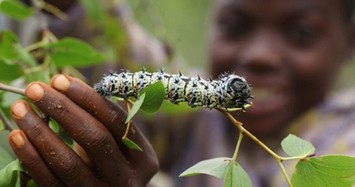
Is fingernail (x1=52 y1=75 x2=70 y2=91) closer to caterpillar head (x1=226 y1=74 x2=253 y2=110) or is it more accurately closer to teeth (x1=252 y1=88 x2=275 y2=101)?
caterpillar head (x1=226 y1=74 x2=253 y2=110)

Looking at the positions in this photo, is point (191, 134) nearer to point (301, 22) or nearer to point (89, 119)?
point (301, 22)

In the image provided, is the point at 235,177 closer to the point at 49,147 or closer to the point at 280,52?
the point at 49,147

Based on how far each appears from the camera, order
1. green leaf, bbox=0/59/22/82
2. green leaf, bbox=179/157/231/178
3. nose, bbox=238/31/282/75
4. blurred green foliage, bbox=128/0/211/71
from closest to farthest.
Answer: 1. green leaf, bbox=179/157/231/178
2. green leaf, bbox=0/59/22/82
3. nose, bbox=238/31/282/75
4. blurred green foliage, bbox=128/0/211/71

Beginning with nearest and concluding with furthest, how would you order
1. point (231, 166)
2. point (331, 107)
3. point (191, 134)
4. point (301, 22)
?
point (231, 166) → point (301, 22) → point (331, 107) → point (191, 134)

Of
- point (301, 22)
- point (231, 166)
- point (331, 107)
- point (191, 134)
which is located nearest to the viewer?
point (231, 166)

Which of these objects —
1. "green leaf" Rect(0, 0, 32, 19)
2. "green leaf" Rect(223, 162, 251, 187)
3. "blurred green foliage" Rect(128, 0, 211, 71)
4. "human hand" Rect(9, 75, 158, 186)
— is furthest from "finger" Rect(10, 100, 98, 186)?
"blurred green foliage" Rect(128, 0, 211, 71)

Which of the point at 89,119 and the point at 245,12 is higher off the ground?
the point at 245,12

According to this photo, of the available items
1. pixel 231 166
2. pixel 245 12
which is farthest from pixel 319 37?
pixel 231 166
